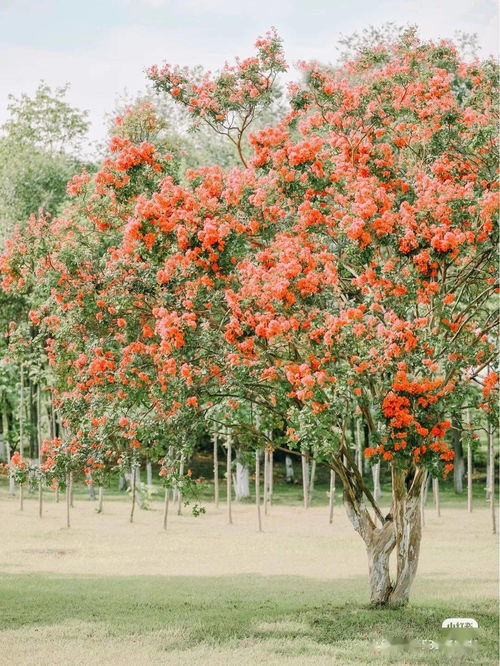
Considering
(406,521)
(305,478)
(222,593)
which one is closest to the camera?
(406,521)

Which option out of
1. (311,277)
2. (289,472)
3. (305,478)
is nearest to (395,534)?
(311,277)

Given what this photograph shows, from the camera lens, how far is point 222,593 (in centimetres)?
1619

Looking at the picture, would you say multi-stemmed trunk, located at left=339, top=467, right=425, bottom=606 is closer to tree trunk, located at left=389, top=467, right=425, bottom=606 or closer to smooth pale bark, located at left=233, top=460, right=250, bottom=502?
tree trunk, located at left=389, top=467, right=425, bottom=606

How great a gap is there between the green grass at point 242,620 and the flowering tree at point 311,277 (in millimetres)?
1177

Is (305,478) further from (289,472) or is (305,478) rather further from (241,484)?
(289,472)

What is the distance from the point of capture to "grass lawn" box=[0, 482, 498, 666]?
11539mm

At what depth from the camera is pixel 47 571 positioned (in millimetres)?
19219

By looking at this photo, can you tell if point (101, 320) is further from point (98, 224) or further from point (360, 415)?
point (360, 415)

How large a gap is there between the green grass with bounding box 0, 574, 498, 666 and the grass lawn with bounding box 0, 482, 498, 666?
0.03 metres

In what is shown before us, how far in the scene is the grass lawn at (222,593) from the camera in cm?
1154

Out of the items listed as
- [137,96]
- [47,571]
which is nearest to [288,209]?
[47,571]

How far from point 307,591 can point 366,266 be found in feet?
24.8

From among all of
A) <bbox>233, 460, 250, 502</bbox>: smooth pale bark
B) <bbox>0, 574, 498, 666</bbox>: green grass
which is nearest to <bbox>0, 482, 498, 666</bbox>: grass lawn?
<bbox>0, 574, 498, 666</bbox>: green grass

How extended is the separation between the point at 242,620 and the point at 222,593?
118 inches
